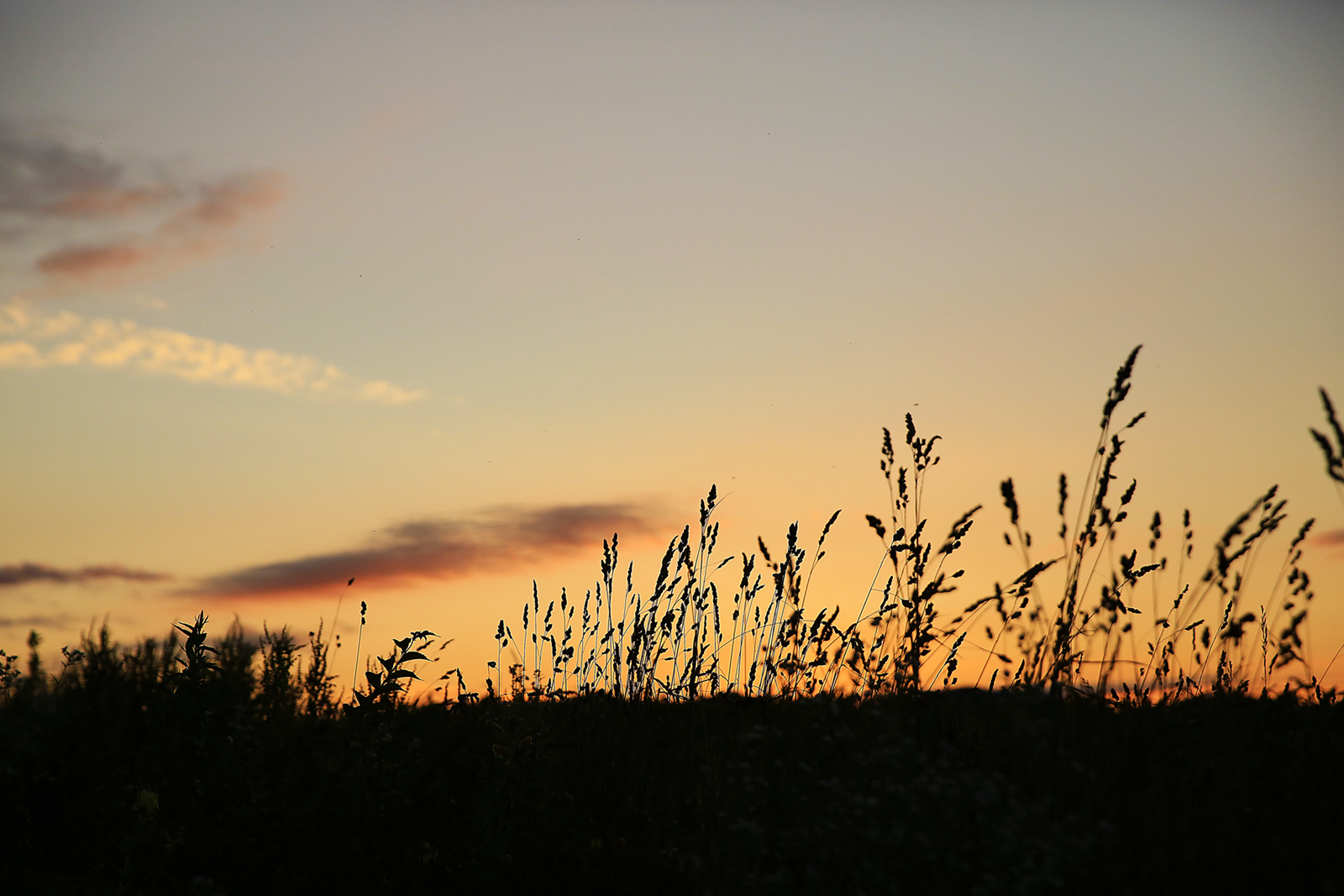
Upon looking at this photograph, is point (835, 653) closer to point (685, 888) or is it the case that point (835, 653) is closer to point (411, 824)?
point (685, 888)

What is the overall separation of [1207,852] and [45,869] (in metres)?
4.76

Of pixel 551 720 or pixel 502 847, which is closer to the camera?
pixel 502 847

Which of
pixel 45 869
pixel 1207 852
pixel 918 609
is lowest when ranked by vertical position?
pixel 45 869

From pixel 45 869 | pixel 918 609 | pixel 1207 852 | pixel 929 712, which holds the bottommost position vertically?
pixel 45 869

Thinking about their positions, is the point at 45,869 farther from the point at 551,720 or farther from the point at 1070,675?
the point at 1070,675

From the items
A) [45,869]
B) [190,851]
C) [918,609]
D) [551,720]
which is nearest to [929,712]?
[918,609]

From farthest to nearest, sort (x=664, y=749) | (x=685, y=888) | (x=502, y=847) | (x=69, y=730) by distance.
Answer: (x=69, y=730), (x=664, y=749), (x=502, y=847), (x=685, y=888)

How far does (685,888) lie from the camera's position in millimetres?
3529

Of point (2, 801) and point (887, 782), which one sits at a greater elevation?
point (887, 782)

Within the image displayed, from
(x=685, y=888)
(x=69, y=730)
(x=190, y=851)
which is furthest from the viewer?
(x=69, y=730)

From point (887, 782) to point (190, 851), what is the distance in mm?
3087

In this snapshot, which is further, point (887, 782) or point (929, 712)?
point (929, 712)

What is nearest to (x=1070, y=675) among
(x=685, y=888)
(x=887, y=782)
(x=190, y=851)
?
(x=887, y=782)

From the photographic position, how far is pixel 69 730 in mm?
5172
